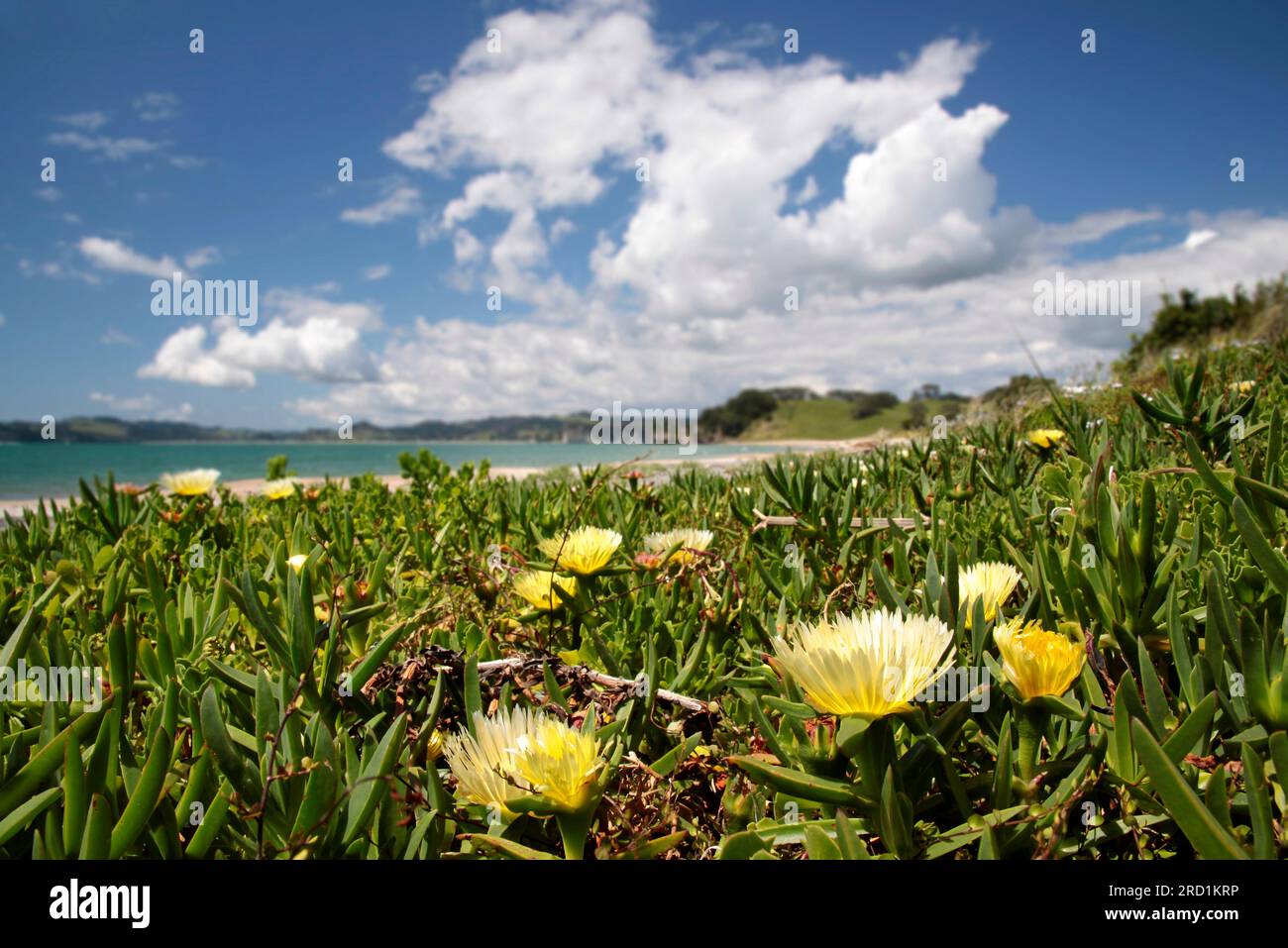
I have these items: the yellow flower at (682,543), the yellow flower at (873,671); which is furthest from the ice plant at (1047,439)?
the yellow flower at (873,671)

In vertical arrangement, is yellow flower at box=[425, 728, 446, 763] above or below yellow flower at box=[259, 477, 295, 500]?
below

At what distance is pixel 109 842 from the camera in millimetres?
617

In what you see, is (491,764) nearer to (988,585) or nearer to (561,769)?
(561,769)

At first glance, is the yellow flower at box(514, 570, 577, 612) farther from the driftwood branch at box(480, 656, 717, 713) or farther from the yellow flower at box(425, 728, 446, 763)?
the yellow flower at box(425, 728, 446, 763)

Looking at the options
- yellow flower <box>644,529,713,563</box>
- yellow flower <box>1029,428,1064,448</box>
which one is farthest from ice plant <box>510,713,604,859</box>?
yellow flower <box>1029,428,1064,448</box>

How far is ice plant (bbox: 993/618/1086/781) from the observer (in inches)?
27.3

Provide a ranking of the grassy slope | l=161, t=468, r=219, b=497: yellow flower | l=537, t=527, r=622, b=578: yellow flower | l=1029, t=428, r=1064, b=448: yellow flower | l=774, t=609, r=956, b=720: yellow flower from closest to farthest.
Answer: l=774, t=609, r=956, b=720: yellow flower
l=537, t=527, r=622, b=578: yellow flower
l=1029, t=428, r=1064, b=448: yellow flower
l=161, t=468, r=219, b=497: yellow flower
the grassy slope

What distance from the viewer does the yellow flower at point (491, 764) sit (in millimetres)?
687

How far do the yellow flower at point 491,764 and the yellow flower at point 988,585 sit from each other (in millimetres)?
572

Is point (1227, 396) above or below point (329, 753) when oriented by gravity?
above
